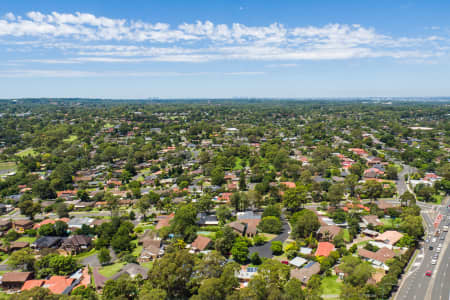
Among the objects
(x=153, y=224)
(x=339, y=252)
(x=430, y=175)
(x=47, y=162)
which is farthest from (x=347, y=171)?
(x=47, y=162)

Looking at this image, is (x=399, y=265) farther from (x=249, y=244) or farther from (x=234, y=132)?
(x=234, y=132)

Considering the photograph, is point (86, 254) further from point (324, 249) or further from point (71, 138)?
point (71, 138)

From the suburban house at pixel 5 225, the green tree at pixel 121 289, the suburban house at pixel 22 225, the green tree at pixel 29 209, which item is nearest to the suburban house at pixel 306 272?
the green tree at pixel 121 289

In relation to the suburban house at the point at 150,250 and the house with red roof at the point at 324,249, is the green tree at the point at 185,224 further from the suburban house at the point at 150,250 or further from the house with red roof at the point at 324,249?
the house with red roof at the point at 324,249

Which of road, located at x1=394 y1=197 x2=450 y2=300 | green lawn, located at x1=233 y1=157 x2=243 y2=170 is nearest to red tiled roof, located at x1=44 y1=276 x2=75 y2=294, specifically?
road, located at x1=394 y1=197 x2=450 y2=300

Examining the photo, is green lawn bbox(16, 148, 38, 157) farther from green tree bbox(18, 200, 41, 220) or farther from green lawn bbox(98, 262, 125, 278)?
green lawn bbox(98, 262, 125, 278)

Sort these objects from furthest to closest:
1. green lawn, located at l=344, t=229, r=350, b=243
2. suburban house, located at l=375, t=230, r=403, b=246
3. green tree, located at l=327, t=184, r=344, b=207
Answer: green tree, located at l=327, t=184, r=344, b=207, green lawn, located at l=344, t=229, r=350, b=243, suburban house, located at l=375, t=230, r=403, b=246
